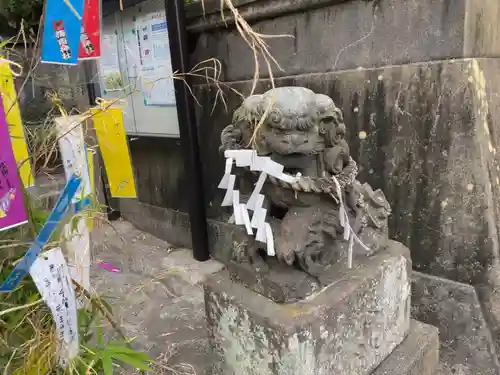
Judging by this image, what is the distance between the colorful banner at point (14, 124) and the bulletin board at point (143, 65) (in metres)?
1.95

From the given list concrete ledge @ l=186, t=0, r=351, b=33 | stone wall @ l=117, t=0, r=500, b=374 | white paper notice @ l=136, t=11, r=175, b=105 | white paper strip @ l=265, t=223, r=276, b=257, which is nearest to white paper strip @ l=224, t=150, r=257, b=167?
white paper strip @ l=265, t=223, r=276, b=257

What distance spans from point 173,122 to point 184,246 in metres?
1.08

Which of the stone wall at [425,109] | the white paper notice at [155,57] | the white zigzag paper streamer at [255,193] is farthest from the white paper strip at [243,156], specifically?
the white paper notice at [155,57]

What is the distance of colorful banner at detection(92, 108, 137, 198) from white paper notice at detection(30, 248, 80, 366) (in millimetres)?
520

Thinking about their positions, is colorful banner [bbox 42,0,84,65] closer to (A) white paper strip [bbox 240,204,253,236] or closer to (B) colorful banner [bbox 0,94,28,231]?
(B) colorful banner [bbox 0,94,28,231]

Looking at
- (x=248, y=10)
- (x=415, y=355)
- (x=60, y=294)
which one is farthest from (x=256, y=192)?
(x=248, y=10)

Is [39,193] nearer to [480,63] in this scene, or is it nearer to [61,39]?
[61,39]

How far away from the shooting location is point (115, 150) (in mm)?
1498

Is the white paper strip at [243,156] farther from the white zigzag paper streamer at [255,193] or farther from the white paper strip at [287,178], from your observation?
the white paper strip at [287,178]

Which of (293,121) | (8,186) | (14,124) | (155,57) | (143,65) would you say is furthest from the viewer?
(143,65)

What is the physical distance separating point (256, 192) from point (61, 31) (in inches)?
29.3

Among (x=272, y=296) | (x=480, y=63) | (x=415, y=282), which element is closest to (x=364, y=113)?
(x=480, y=63)

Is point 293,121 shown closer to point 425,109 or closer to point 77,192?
point 77,192

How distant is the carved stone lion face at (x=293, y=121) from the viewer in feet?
4.22
